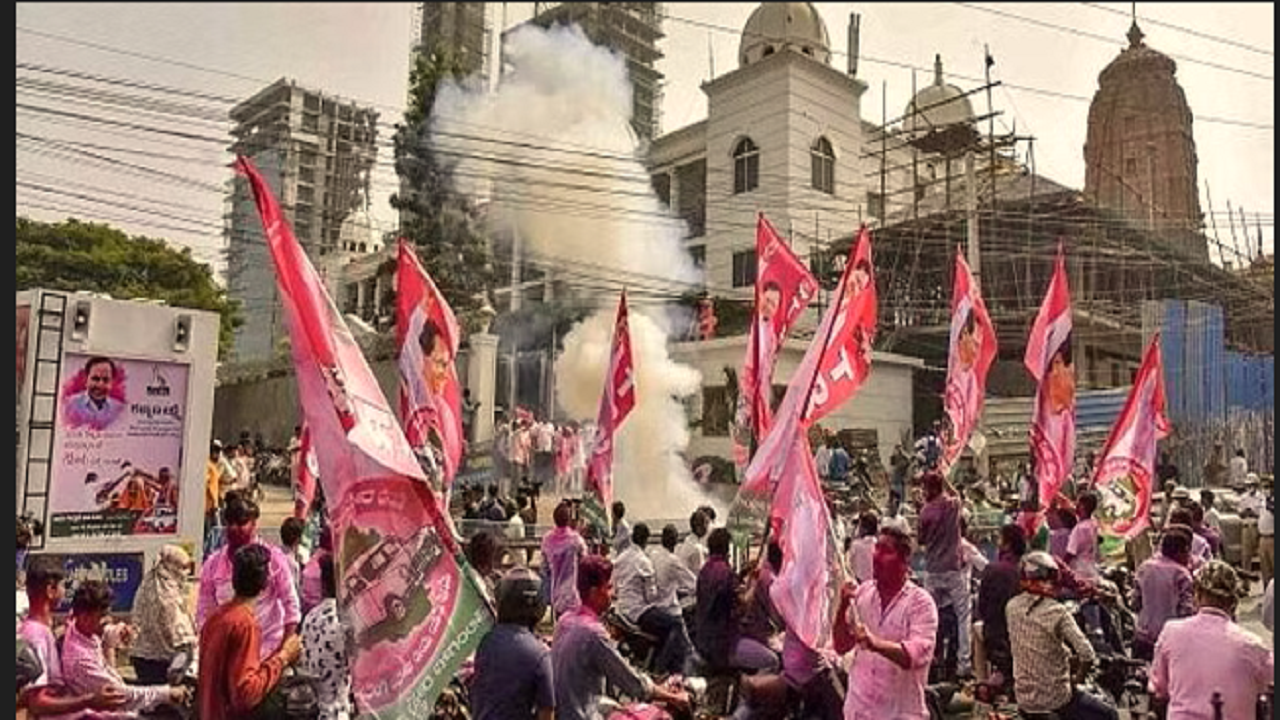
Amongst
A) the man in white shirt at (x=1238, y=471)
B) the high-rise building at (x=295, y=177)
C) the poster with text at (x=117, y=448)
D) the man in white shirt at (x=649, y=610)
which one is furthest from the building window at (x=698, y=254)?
the man in white shirt at (x=649, y=610)

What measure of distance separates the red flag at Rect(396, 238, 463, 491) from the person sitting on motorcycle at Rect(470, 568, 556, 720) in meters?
5.16

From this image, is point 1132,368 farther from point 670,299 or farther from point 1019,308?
point 670,299

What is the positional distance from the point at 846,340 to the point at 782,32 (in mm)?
28332

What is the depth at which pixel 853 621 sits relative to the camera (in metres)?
5.00

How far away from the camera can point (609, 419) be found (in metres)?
11.2

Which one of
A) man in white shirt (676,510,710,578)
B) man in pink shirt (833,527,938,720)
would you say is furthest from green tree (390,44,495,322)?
man in pink shirt (833,527,938,720)

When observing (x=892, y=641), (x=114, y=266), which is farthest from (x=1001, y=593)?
(x=114, y=266)

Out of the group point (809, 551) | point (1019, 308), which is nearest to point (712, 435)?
point (1019, 308)

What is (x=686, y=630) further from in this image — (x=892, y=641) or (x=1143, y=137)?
(x=1143, y=137)

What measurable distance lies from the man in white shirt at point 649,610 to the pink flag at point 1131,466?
398 centimetres

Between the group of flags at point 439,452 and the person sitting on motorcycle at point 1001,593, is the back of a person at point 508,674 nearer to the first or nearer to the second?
the group of flags at point 439,452

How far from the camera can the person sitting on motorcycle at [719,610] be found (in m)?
7.23

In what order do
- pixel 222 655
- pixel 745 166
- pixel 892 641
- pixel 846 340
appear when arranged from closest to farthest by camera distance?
pixel 222 655 < pixel 892 641 < pixel 846 340 < pixel 745 166

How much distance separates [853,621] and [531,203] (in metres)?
26.4
